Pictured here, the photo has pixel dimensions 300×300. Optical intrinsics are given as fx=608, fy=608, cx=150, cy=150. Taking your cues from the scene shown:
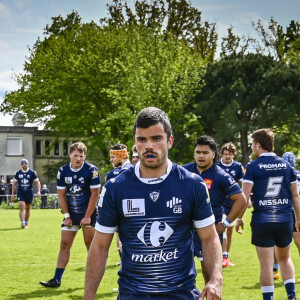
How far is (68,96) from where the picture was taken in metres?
49.5

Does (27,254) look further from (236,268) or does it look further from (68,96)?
(68,96)

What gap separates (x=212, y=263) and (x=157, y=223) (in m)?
0.49

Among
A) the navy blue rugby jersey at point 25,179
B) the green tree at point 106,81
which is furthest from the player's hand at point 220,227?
the green tree at point 106,81

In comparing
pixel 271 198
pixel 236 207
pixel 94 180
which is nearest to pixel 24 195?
pixel 94 180

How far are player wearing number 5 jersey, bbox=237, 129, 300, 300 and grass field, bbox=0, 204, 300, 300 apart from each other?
5.64ft

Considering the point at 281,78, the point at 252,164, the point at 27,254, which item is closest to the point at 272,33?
the point at 281,78

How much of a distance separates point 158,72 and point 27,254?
1252 inches

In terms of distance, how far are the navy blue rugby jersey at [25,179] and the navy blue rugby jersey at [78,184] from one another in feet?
43.8

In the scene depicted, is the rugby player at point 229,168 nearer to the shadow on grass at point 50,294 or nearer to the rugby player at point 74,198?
the rugby player at point 74,198

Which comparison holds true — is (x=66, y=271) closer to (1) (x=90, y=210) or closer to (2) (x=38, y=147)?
(1) (x=90, y=210)

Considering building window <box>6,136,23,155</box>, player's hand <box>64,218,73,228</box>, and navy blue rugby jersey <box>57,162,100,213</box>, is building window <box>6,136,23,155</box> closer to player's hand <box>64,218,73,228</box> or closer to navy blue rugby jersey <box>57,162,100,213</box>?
navy blue rugby jersey <box>57,162,100,213</box>

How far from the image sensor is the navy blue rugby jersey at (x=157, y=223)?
14.4 feet

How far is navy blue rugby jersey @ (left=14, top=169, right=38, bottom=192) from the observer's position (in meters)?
23.9

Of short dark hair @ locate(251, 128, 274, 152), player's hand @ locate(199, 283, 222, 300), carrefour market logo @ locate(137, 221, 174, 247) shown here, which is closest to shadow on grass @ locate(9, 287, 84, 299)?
short dark hair @ locate(251, 128, 274, 152)
